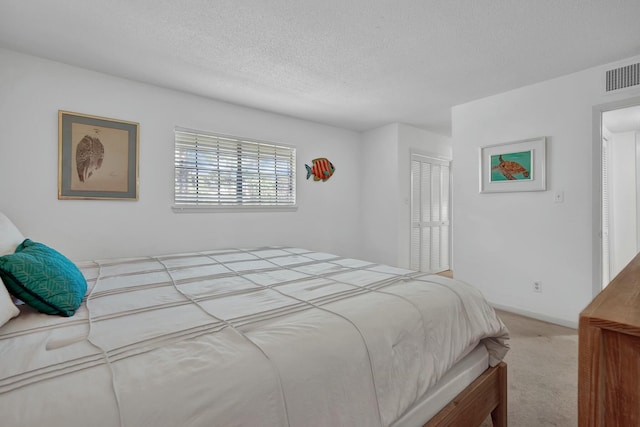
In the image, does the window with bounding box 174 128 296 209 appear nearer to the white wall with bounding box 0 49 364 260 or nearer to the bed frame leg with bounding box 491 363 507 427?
the white wall with bounding box 0 49 364 260

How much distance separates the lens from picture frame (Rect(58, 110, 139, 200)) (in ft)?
8.05

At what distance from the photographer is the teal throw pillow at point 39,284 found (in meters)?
1.05

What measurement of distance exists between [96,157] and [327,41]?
2274mm

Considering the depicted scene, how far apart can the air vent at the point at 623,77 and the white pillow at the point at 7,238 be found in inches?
170

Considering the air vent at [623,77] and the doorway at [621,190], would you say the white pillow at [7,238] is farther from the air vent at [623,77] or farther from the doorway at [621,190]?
the doorway at [621,190]

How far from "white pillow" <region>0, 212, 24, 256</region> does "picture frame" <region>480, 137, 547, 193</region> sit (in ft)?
12.8

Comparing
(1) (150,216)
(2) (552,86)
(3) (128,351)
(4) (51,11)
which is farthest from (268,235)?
(2) (552,86)

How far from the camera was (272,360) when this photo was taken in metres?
0.79

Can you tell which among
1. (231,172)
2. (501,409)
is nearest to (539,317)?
(501,409)

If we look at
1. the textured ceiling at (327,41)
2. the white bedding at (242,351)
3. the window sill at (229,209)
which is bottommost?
the white bedding at (242,351)

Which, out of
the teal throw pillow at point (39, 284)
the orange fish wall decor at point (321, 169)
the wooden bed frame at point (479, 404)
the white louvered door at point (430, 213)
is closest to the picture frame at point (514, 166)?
the white louvered door at point (430, 213)

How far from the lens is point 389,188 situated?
14.1 feet

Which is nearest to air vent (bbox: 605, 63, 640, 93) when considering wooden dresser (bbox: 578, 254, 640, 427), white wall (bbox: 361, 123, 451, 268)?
white wall (bbox: 361, 123, 451, 268)

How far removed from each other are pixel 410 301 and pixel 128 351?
1015mm
